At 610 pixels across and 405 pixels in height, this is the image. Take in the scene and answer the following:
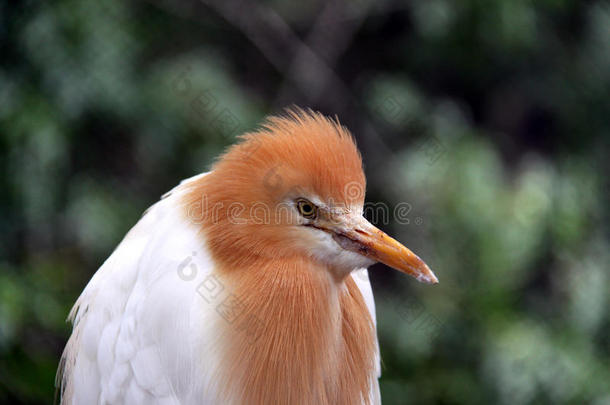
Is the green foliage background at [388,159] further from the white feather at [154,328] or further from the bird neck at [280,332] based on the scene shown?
the bird neck at [280,332]

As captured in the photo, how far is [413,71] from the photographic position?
2910 mm

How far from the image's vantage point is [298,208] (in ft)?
3.75

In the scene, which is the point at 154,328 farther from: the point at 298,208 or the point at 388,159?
the point at 388,159

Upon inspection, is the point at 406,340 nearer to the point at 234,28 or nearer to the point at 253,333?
the point at 253,333

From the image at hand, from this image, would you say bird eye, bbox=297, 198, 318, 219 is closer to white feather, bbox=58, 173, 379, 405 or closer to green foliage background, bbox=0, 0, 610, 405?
white feather, bbox=58, 173, 379, 405

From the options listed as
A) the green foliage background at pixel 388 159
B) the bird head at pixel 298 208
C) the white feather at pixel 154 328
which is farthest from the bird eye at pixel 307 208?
the green foliage background at pixel 388 159

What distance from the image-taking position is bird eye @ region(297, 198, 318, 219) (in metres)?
1.14

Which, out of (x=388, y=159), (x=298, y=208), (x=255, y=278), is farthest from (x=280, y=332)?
(x=388, y=159)

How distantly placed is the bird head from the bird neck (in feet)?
0.11

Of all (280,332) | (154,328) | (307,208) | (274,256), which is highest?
(307,208)

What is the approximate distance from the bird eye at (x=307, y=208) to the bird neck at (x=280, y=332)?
0.08m

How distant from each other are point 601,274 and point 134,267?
1.64 metres

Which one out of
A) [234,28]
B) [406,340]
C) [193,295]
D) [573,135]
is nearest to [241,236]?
[193,295]

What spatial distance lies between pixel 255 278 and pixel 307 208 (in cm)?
16
